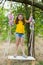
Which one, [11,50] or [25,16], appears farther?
[11,50]

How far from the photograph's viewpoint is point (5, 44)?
509 inches

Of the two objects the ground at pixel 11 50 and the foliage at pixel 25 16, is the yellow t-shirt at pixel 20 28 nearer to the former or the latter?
the foliage at pixel 25 16

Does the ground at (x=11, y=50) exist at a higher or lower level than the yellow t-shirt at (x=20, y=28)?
lower

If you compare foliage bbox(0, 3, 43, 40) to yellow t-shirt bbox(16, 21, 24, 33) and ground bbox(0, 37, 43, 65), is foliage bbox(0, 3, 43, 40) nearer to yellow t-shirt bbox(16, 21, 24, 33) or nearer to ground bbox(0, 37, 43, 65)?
ground bbox(0, 37, 43, 65)

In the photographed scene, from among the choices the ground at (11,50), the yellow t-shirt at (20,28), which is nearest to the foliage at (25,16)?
the ground at (11,50)

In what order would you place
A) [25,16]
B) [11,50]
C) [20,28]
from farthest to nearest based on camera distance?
[11,50] → [25,16] → [20,28]

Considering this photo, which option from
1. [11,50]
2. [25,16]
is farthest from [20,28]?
[11,50]

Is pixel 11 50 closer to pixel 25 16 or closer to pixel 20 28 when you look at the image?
pixel 25 16

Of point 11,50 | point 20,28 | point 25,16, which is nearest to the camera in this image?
point 20,28

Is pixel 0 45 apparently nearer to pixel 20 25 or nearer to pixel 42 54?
pixel 42 54

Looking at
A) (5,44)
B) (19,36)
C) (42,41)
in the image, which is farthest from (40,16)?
(42,41)

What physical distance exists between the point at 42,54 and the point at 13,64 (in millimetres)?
2488

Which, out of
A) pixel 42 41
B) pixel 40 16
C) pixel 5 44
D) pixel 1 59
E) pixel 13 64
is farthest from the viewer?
pixel 42 41

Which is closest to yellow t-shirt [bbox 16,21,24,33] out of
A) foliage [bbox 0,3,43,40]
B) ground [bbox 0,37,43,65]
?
foliage [bbox 0,3,43,40]
